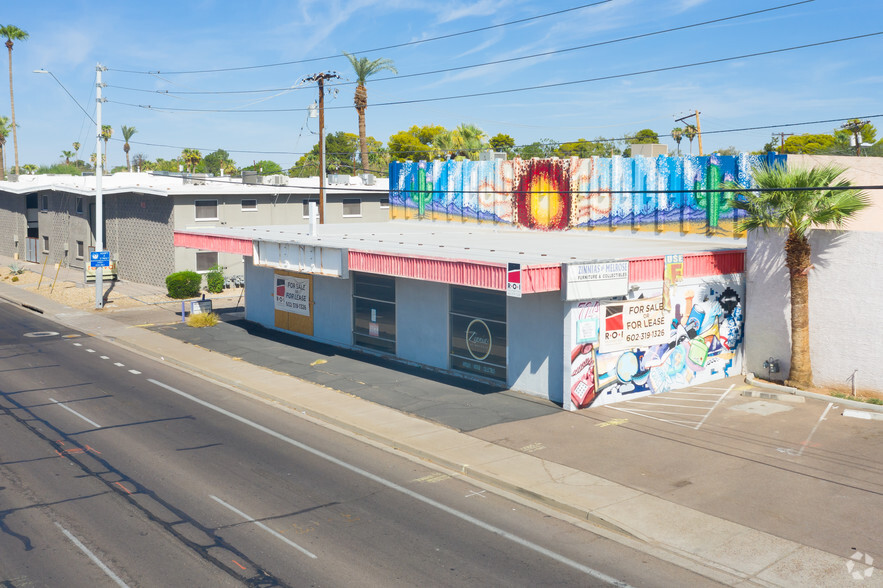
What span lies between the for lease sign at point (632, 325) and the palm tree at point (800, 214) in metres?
3.67

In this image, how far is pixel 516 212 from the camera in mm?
33719

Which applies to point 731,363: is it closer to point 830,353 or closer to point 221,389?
point 830,353

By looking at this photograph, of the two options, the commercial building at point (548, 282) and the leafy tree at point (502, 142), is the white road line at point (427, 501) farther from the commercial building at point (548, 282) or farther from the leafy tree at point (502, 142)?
the leafy tree at point (502, 142)

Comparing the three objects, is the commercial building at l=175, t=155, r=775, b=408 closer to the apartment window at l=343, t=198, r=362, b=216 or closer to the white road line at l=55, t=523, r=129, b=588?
the white road line at l=55, t=523, r=129, b=588

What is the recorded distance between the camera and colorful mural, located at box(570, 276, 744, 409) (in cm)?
1989

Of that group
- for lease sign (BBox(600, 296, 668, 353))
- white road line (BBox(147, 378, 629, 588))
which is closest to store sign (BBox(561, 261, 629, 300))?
for lease sign (BBox(600, 296, 668, 353))

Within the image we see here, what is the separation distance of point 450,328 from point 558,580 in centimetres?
1355

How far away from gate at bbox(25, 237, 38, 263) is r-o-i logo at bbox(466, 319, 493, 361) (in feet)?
162

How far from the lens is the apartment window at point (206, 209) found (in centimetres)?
4403

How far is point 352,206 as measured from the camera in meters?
53.0

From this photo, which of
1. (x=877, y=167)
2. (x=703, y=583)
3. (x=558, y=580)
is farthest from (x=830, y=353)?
(x=558, y=580)

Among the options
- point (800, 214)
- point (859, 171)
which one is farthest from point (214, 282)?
point (859, 171)

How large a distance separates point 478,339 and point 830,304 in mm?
9867

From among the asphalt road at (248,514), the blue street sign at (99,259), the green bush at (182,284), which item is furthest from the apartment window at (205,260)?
the asphalt road at (248,514)
